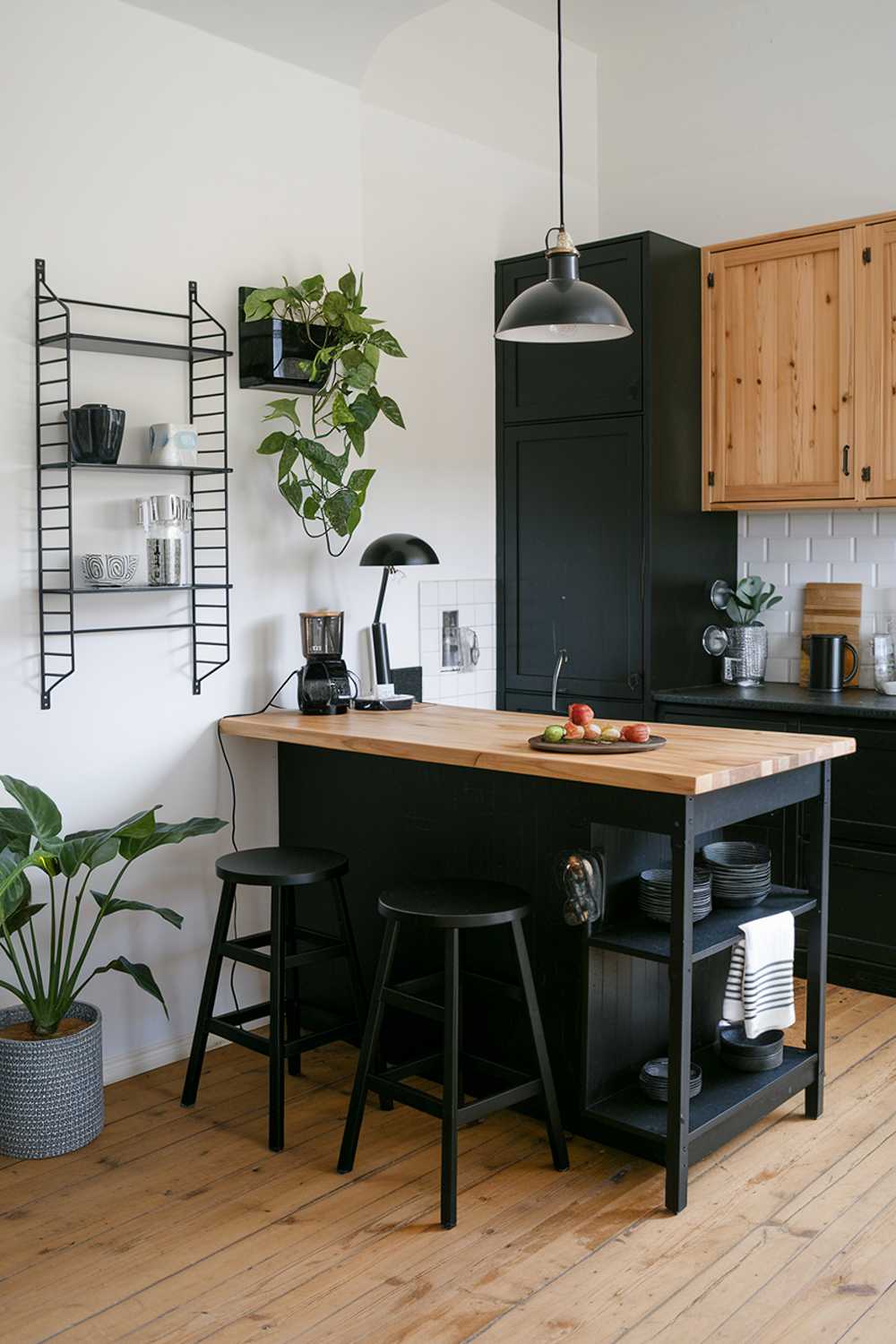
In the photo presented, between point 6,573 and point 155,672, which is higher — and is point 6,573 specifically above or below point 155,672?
A: above

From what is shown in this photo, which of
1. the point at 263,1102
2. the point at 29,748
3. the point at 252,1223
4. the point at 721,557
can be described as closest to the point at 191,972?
the point at 263,1102

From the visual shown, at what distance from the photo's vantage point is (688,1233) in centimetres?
258

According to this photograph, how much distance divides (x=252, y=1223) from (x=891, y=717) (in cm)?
249

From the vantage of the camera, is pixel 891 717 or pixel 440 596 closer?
pixel 891 717

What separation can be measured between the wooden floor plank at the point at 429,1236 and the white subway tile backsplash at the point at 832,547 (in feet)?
7.01

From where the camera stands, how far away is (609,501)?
4547 millimetres

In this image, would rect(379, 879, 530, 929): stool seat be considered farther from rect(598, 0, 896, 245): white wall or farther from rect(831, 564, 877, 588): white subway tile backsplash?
rect(598, 0, 896, 245): white wall

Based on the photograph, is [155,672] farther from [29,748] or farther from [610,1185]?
[610,1185]

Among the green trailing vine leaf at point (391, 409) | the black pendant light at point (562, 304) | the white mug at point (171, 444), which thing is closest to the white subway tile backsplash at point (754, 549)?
the green trailing vine leaf at point (391, 409)

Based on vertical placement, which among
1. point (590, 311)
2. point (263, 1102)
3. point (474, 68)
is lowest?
point (263, 1102)

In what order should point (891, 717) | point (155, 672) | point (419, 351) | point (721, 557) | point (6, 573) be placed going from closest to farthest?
point (6, 573), point (155, 672), point (891, 717), point (419, 351), point (721, 557)

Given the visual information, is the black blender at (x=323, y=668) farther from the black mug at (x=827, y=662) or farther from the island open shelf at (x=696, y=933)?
the black mug at (x=827, y=662)

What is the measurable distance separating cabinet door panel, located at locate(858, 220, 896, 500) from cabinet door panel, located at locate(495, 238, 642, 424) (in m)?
0.77

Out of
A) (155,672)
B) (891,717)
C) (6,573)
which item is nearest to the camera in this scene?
(6,573)
